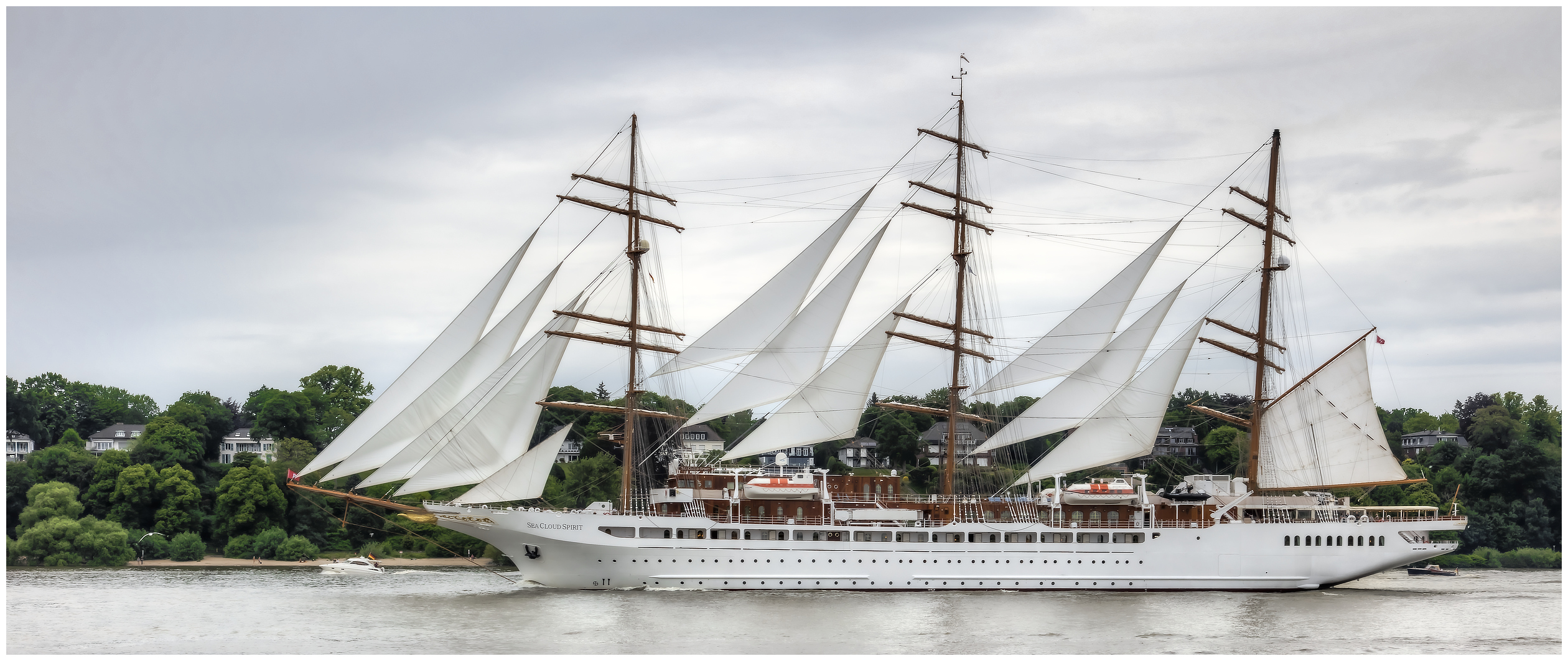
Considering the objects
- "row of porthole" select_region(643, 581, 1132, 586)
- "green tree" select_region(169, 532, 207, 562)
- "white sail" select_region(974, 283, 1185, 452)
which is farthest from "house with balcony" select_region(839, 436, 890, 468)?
"row of porthole" select_region(643, 581, 1132, 586)

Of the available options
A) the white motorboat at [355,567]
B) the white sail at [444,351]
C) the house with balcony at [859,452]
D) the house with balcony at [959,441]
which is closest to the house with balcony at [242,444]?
the white motorboat at [355,567]

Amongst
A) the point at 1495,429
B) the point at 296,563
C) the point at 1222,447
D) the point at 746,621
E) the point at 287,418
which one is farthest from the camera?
the point at 287,418

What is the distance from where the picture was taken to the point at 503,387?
124 ft

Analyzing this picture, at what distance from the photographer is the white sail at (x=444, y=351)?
3781 centimetres

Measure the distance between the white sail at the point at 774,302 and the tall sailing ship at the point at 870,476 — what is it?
61 mm

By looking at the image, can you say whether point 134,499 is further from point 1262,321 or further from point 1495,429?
point 1495,429

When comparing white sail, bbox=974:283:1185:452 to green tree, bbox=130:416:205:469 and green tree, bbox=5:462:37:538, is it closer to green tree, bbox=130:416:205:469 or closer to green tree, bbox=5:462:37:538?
green tree, bbox=130:416:205:469

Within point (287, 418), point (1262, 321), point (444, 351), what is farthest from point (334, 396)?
point (1262, 321)

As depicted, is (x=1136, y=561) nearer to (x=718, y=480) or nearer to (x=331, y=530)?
(x=718, y=480)

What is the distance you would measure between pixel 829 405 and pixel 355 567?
19.5 metres

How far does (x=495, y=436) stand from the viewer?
3738cm

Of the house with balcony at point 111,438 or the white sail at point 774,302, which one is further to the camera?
the house with balcony at point 111,438

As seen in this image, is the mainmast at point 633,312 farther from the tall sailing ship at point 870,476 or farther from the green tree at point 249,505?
the green tree at point 249,505

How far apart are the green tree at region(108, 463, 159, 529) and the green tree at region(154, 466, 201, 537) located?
0.34 m
